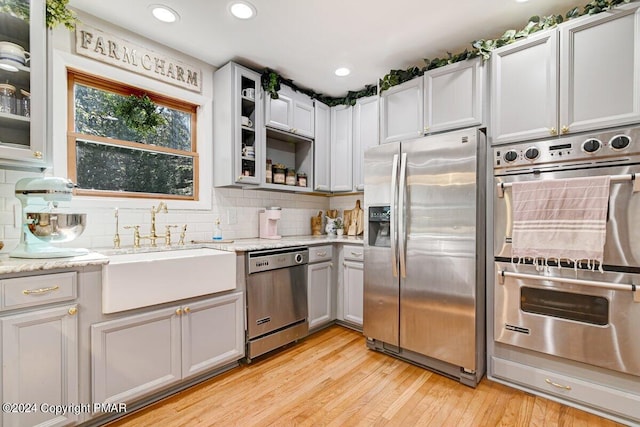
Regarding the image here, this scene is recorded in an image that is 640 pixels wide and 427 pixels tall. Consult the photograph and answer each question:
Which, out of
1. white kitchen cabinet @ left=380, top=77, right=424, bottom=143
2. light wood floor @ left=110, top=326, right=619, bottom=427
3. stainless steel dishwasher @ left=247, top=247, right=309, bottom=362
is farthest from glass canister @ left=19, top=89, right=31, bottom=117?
white kitchen cabinet @ left=380, top=77, right=424, bottom=143

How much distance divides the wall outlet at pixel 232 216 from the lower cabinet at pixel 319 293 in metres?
0.91

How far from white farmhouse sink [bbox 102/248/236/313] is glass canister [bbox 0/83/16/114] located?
3.10 feet

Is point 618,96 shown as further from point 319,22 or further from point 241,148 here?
point 241,148

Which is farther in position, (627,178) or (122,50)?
(122,50)

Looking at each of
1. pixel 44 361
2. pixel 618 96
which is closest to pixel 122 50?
pixel 44 361

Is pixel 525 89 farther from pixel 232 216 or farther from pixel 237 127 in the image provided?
pixel 232 216

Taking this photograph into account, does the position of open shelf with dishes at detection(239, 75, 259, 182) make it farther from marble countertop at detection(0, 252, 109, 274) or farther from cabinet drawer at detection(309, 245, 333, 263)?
marble countertop at detection(0, 252, 109, 274)

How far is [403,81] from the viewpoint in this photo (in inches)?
104

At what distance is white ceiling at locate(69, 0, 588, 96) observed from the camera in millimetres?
1953

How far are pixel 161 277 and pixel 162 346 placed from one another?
17.5 inches

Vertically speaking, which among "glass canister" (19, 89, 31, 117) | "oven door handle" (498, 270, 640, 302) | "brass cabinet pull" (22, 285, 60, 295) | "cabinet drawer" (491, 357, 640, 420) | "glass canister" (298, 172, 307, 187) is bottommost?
"cabinet drawer" (491, 357, 640, 420)

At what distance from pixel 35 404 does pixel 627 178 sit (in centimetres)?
329

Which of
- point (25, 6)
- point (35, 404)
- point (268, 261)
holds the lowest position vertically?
point (35, 404)

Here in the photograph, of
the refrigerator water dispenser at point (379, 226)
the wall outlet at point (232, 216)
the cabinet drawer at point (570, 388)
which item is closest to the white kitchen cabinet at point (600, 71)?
the refrigerator water dispenser at point (379, 226)
